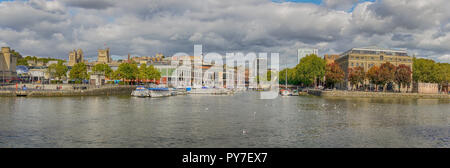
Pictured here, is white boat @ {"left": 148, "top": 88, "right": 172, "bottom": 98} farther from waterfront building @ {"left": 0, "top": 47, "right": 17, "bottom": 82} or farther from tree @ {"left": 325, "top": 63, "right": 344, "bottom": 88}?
waterfront building @ {"left": 0, "top": 47, "right": 17, "bottom": 82}

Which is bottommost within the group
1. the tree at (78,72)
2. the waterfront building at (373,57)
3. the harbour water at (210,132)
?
the harbour water at (210,132)

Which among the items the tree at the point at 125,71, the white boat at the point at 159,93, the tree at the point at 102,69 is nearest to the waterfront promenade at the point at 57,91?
the white boat at the point at 159,93

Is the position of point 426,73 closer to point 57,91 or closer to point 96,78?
point 96,78

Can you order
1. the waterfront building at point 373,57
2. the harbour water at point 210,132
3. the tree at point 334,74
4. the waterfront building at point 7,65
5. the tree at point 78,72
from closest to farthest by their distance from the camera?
the harbour water at point 210,132 < the tree at point 334,74 < the tree at point 78,72 < the waterfront building at point 373,57 < the waterfront building at point 7,65

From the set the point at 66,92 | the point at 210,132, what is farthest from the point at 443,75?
the point at 66,92

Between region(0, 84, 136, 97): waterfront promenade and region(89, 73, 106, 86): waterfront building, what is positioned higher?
region(89, 73, 106, 86): waterfront building

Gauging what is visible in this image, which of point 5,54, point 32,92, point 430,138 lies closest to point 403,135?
point 430,138

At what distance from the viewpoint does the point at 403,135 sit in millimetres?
32531

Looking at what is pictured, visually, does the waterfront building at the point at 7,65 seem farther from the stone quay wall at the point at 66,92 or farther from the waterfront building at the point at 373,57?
the waterfront building at the point at 373,57

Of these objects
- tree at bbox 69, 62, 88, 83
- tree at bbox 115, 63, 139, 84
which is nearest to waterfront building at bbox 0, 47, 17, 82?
tree at bbox 69, 62, 88, 83

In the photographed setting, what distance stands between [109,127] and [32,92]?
6585cm
